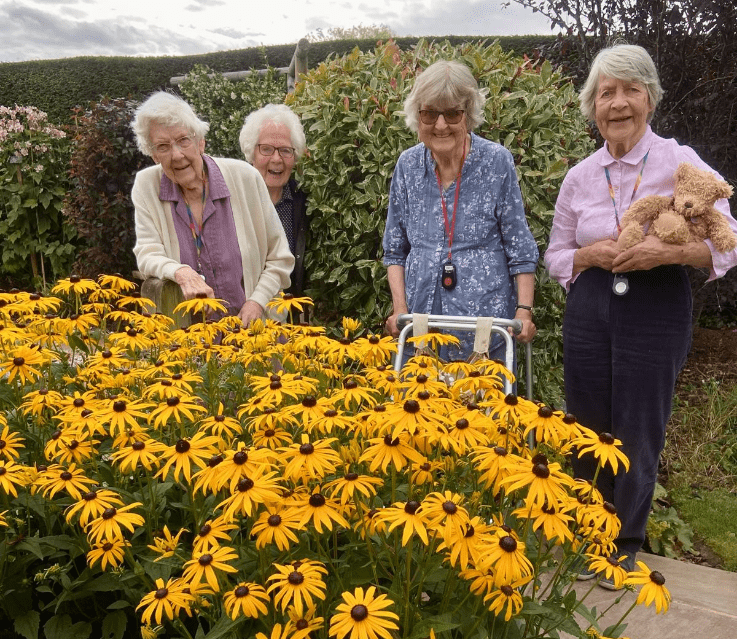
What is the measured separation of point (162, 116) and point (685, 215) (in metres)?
2.32

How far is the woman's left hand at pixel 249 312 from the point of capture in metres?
3.37

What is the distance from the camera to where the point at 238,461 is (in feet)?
4.53

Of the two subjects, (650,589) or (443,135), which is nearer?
(650,589)

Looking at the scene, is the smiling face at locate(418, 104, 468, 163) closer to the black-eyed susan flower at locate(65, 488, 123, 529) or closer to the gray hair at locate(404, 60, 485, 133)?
the gray hair at locate(404, 60, 485, 133)

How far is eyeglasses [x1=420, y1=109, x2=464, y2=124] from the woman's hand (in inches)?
46.7

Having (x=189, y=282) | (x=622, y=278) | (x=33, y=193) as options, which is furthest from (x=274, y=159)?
(x=33, y=193)

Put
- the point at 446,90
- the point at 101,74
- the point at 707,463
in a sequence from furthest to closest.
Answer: the point at 101,74 → the point at 707,463 → the point at 446,90

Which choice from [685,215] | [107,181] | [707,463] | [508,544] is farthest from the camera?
[107,181]

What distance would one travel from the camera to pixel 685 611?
2.73m

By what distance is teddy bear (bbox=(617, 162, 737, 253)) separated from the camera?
8.27 ft

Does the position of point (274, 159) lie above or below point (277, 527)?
above

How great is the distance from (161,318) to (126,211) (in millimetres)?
4940

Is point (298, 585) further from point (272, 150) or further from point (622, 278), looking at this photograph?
point (272, 150)

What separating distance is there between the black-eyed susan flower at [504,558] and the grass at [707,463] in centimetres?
272
